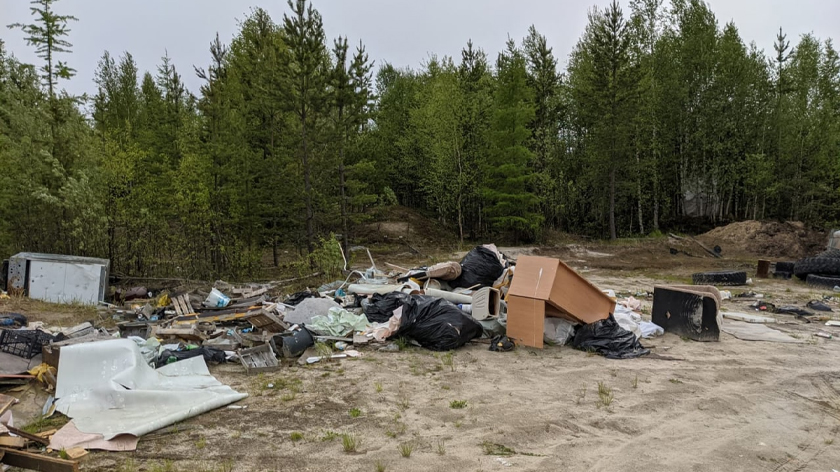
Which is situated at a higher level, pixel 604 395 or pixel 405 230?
pixel 405 230

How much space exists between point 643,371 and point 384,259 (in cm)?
1348

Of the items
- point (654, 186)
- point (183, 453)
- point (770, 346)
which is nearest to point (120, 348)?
point (183, 453)

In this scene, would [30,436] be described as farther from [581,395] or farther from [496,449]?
[581,395]

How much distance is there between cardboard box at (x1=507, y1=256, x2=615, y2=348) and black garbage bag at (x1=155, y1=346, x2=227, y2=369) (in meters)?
3.94

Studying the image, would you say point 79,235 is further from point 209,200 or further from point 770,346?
point 770,346

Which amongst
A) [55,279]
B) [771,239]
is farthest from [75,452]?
[771,239]

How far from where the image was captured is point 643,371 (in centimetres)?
578

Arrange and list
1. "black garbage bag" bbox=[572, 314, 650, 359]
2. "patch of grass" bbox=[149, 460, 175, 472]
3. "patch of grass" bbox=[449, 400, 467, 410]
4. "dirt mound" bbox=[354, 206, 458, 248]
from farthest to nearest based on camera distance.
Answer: "dirt mound" bbox=[354, 206, 458, 248]
"black garbage bag" bbox=[572, 314, 650, 359]
"patch of grass" bbox=[449, 400, 467, 410]
"patch of grass" bbox=[149, 460, 175, 472]

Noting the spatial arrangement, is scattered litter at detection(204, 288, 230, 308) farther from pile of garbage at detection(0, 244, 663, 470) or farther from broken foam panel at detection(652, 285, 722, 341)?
broken foam panel at detection(652, 285, 722, 341)

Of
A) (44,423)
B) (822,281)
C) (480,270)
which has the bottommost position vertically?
(44,423)

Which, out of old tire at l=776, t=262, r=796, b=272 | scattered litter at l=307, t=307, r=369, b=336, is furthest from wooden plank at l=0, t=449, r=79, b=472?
old tire at l=776, t=262, r=796, b=272

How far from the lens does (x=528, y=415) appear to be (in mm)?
4504

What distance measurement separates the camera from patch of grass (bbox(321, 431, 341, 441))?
404 centimetres

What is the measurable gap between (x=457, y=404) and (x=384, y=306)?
3.29 m
